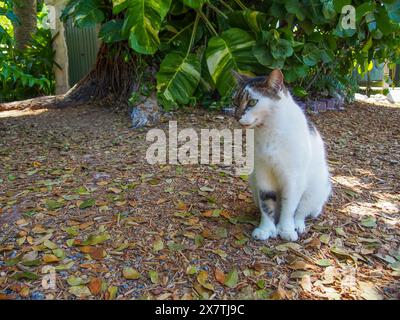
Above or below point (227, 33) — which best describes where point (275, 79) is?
below

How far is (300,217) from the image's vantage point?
2.12m

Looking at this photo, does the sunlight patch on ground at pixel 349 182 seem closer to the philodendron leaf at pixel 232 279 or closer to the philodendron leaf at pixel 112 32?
the philodendron leaf at pixel 232 279

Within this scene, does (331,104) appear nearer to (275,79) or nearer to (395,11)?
(395,11)

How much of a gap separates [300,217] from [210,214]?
0.50 metres

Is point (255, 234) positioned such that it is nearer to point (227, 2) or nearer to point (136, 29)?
point (136, 29)

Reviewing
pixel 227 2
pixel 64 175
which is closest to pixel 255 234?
pixel 64 175

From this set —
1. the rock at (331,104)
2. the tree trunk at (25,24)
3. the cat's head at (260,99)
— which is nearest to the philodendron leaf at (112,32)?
the cat's head at (260,99)

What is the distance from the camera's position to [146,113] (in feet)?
12.6

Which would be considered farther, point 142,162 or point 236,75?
point 142,162

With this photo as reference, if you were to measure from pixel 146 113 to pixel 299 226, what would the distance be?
2.23 meters

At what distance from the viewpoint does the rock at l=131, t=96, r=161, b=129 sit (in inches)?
150

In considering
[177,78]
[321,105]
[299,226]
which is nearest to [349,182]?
[299,226]

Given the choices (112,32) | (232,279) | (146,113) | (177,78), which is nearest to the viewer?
(232,279)

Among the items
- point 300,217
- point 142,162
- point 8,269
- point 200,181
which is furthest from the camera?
point 142,162
